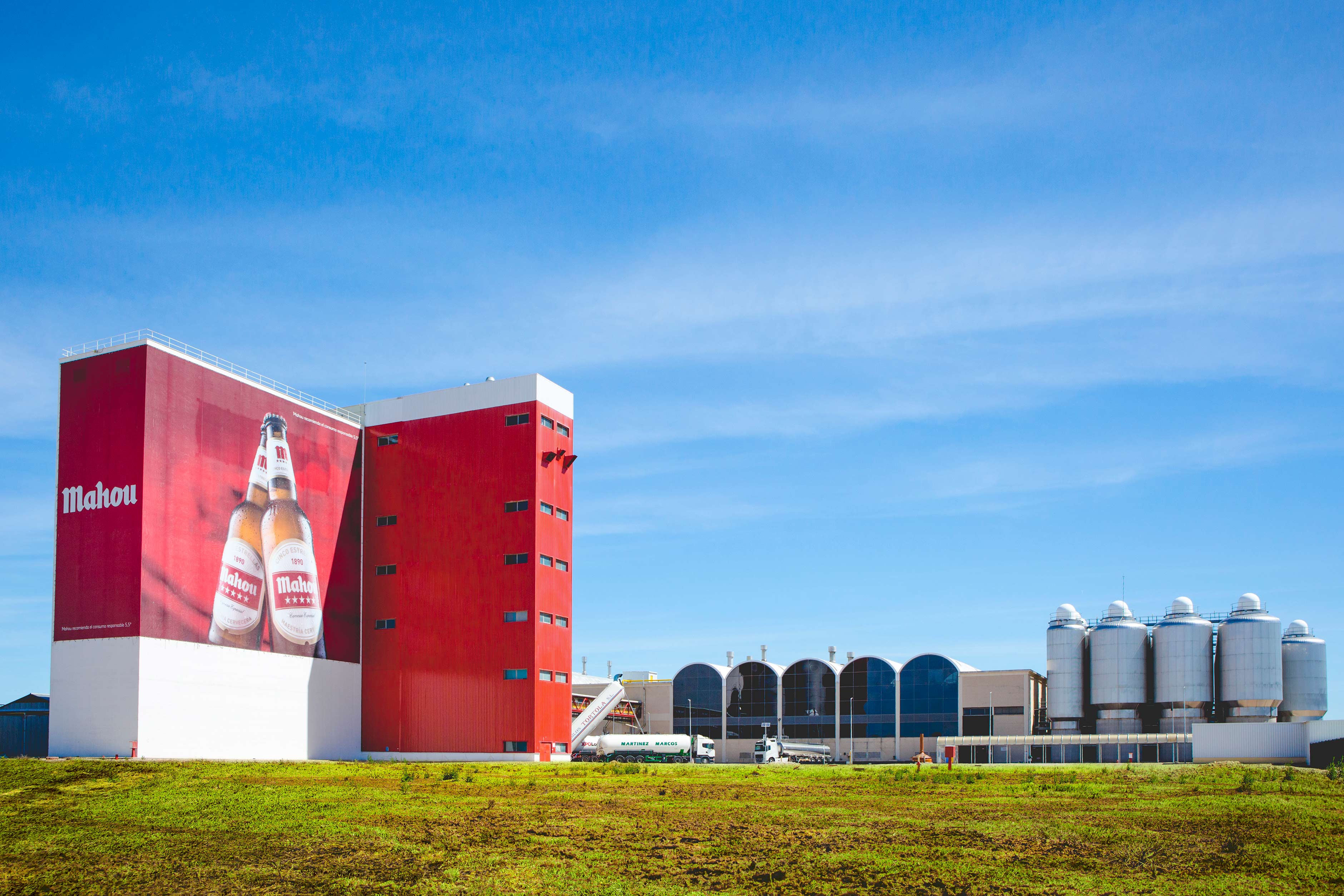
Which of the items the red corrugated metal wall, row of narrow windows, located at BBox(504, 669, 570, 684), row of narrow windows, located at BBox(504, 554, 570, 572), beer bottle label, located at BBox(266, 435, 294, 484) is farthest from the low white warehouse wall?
beer bottle label, located at BBox(266, 435, 294, 484)

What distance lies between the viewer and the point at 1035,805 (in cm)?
3106

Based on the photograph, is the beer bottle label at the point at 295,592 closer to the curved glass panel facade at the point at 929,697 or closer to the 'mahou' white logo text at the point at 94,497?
the 'mahou' white logo text at the point at 94,497

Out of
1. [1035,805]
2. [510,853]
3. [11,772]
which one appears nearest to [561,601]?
[11,772]

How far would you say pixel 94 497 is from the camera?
59594mm

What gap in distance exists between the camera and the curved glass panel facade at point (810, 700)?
342 feet

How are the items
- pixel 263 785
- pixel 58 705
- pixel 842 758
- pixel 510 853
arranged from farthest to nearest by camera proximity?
pixel 842 758
pixel 58 705
pixel 263 785
pixel 510 853

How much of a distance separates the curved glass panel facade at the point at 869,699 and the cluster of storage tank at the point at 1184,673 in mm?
15262

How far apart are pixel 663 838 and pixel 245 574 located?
48.1m

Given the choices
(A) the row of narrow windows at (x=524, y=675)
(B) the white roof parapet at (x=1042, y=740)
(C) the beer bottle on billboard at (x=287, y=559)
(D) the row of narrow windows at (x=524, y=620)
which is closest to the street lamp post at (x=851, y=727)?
(B) the white roof parapet at (x=1042, y=740)

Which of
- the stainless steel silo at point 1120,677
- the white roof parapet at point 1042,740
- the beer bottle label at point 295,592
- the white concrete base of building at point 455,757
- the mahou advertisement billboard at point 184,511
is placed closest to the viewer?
the mahou advertisement billboard at point 184,511

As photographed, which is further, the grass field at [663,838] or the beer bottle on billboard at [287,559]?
the beer bottle on billboard at [287,559]

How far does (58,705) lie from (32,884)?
4411 centimetres

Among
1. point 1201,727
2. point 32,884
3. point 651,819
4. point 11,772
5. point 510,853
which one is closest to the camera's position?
point 32,884

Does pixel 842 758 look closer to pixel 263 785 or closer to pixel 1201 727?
pixel 1201 727
